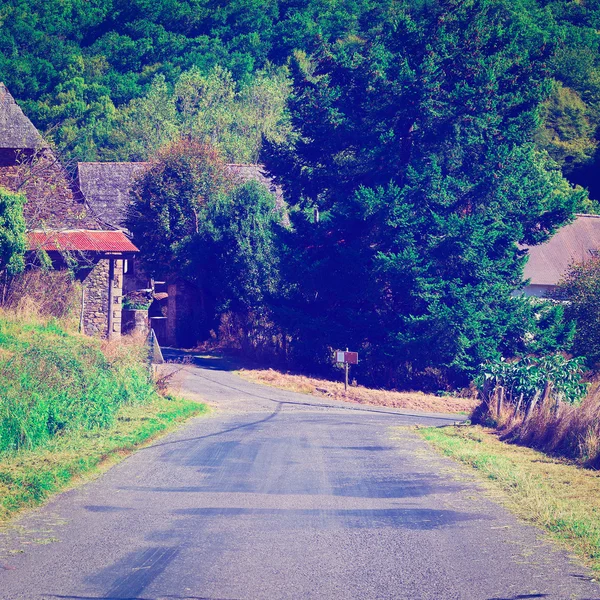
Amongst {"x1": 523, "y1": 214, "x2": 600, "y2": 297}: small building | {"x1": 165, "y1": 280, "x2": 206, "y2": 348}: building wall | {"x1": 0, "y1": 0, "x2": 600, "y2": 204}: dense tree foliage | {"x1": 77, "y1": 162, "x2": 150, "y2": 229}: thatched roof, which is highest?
{"x1": 0, "y1": 0, "x2": 600, "y2": 204}: dense tree foliage

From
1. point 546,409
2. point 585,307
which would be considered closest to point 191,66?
point 585,307

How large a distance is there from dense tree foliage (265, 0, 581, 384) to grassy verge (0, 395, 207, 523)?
59.3 feet

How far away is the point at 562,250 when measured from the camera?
189 feet

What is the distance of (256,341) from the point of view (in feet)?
145

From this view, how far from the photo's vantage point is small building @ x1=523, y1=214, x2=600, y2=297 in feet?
179

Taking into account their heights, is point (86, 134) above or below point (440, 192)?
above

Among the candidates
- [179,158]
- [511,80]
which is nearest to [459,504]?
[511,80]

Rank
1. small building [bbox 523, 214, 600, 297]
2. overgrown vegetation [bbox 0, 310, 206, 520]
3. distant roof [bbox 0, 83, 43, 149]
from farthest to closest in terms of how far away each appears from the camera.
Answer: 1. small building [bbox 523, 214, 600, 297]
2. distant roof [bbox 0, 83, 43, 149]
3. overgrown vegetation [bbox 0, 310, 206, 520]

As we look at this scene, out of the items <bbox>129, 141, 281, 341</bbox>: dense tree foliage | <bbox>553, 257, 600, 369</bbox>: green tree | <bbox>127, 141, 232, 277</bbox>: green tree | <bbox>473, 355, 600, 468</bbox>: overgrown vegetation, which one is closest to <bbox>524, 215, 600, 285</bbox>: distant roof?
<bbox>553, 257, 600, 369</bbox>: green tree

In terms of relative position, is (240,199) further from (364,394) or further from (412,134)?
(364,394)

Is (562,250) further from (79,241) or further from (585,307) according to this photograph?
(79,241)

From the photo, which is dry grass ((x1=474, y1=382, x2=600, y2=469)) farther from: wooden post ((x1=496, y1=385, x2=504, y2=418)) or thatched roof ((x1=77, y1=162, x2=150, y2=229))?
thatched roof ((x1=77, y1=162, x2=150, y2=229))

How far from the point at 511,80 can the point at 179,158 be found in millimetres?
18209

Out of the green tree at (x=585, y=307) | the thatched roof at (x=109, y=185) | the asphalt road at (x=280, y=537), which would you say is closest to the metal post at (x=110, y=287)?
the thatched roof at (x=109, y=185)
